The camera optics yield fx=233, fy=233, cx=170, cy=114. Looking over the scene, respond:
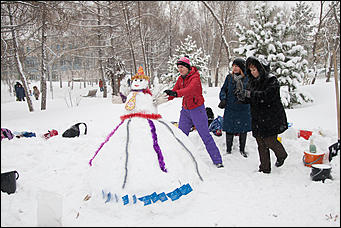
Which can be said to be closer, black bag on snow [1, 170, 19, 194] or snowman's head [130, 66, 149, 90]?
black bag on snow [1, 170, 19, 194]

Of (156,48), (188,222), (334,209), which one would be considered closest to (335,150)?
(334,209)

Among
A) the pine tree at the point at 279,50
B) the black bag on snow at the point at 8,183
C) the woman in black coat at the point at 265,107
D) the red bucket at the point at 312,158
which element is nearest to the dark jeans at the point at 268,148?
the woman in black coat at the point at 265,107

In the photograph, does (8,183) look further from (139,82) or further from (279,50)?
(279,50)

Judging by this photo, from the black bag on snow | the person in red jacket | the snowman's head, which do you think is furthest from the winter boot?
the black bag on snow

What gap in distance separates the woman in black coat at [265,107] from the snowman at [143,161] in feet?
3.34

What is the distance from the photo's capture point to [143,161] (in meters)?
2.79

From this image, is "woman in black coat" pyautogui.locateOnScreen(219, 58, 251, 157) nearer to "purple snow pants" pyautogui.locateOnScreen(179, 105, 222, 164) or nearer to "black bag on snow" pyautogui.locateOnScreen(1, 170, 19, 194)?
"purple snow pants" pyautogui.locateOnScreen(179, 105, 222, 164)

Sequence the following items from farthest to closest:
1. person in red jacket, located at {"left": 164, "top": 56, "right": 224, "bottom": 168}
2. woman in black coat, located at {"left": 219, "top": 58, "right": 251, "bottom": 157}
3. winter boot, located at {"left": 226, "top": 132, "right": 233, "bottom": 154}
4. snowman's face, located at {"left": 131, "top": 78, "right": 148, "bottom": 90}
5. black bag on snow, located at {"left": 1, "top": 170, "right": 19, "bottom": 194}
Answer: winter boot, located at {"left": 226, "top": 132, "right": 233, "bottom": 154}
woman in black coat, located at {"left": 219, "top": 58, "right": 251, "bottom": 157}
person in red jacket, located at {"left": 164, "top": 56, "right": 224, "bottom": 168}
snowman's face, located at {"left": 131, "top": 78, "right": 148, "bottom": 90}
black bag on snow, located at {"left": 1, "top": 170, "right": 19, "bottom": 194}

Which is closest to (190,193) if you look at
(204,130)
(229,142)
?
(204,130)

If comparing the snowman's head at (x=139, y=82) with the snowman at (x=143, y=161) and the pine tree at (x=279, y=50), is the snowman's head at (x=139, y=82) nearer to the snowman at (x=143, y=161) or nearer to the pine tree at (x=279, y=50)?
the snowman at (x=143, y=161)

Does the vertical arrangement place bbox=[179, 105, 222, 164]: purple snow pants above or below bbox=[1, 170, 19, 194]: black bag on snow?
above

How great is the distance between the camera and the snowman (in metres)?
2.69

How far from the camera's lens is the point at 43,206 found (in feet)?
6.48

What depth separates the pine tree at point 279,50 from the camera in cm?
872
